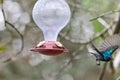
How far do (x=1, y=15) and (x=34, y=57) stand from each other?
3.50 meters

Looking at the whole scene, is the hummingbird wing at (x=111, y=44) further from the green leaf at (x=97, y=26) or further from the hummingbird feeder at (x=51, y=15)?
the green leaf at (x=97, y=26)

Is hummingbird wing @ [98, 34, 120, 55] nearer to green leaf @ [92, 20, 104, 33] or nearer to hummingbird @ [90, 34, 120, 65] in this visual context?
hummingbird @ [90, 34, 120, 65]

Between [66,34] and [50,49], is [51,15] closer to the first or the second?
[50,49]

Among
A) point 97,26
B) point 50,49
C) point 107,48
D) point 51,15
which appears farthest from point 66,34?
point 50,49

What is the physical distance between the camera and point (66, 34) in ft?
19.0

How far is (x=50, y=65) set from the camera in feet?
27.2

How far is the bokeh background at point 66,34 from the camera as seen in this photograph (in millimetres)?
5145

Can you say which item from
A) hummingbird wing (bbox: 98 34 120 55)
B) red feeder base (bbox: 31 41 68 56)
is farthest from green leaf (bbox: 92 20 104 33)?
red feeder base (bbox: 31 41 68 56)

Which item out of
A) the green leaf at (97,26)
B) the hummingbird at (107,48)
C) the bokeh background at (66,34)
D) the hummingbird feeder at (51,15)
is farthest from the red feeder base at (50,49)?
the green leaf at (97,26)

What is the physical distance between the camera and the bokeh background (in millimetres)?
5145

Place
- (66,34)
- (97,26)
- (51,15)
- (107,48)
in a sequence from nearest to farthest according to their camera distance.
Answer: (51,15), (107,48), (97,26), (66,34)

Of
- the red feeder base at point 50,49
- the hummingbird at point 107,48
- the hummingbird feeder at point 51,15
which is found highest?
the hummingbird feeder at point 51,15

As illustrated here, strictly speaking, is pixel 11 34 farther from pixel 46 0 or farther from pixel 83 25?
pixel 46 0

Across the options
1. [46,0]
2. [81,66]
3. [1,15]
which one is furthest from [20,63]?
[46,0]
